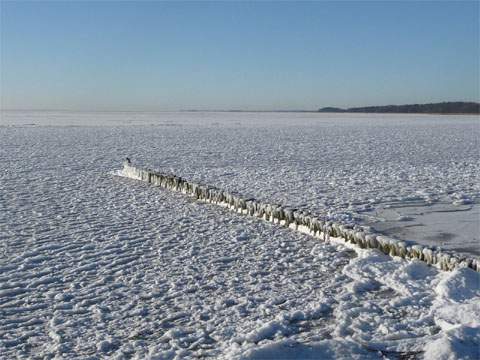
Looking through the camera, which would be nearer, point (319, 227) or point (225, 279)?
point (225, 279)

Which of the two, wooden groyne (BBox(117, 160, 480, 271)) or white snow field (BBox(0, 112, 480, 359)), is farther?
wooden groyne (BBox(117, 160, 480, 271))

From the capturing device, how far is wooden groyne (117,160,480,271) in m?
4.86

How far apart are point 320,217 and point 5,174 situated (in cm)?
752

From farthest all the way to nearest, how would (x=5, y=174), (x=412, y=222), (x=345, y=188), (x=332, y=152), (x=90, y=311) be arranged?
(x=332, y=152) → (x=5, y=174) → (x=345, y=188) → (x=412, y=222) → (x=90, y=311)

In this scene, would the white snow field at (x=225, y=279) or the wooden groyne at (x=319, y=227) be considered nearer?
the white snow field at (x=225, y=279)

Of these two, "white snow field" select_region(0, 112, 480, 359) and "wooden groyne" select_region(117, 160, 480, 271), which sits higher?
"wooden groyne" select_region(117, 160, 480, 271)

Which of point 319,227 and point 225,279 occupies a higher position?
point 319,227

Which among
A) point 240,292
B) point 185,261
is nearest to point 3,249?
point 185,261

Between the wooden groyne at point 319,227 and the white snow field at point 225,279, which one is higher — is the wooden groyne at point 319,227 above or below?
above

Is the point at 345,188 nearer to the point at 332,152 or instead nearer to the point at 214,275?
the point at 214,275

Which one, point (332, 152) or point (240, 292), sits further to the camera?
point (332, 152)

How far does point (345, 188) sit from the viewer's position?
916 centimetres

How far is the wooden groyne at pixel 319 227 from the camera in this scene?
4855 millimetres

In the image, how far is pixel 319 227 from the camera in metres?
6.15
